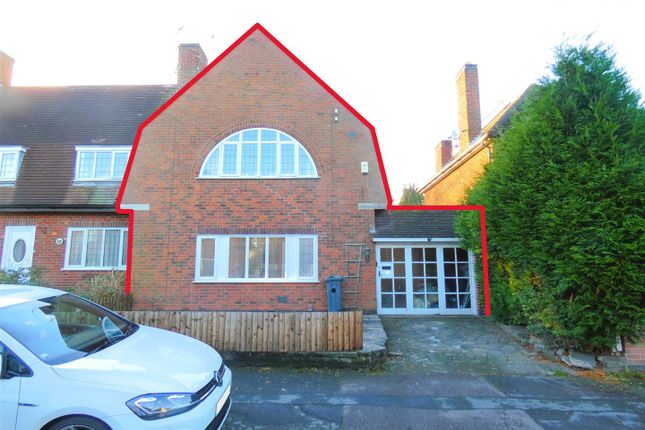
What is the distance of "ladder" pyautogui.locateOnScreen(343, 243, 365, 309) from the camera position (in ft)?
36.2

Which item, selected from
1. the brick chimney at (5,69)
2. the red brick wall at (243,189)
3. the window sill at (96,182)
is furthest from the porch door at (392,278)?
the brick chimney at (5,69)

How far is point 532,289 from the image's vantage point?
320 inches

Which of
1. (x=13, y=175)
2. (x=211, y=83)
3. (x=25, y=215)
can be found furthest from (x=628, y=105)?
(x=13, y=175)

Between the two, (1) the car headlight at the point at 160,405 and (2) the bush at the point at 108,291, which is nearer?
(1) the car headlight at the point at 160,405

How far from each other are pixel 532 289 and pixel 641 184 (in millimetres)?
2775

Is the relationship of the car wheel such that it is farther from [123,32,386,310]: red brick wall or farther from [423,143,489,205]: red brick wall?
[423,143,489,205]: red brick wall

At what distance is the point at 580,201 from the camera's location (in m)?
6.88

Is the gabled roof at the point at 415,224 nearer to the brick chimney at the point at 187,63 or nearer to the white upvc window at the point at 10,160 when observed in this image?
the brick chimney at the point at 187,63

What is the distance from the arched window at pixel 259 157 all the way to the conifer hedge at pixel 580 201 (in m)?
5.47

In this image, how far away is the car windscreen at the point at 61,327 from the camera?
3.64 m

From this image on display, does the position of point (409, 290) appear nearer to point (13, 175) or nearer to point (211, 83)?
point (211, 83)

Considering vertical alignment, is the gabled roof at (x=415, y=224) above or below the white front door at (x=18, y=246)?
above

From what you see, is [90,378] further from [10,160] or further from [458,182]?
[458,182]

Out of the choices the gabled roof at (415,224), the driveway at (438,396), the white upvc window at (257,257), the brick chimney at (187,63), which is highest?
the brick chimney at (187,63)
